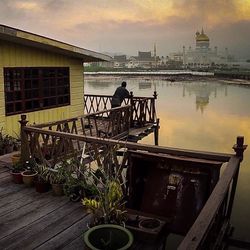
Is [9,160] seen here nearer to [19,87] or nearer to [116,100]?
[19,87]

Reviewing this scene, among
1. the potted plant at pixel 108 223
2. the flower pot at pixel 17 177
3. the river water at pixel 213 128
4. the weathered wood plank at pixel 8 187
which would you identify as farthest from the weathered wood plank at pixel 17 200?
the river water at pixel 213 128

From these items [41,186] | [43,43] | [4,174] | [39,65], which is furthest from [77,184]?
[39,65]

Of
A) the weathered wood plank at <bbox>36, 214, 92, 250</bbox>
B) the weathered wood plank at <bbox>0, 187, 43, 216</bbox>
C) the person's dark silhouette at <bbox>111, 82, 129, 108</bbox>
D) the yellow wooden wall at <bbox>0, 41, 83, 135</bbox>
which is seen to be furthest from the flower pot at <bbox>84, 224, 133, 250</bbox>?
the person's dark silhouette at <bbox>111, 82, 129, 108</bbox>

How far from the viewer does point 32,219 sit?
4969 millimetres

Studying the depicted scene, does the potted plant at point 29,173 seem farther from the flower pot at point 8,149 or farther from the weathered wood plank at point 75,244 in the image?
the flower pot at point 8,149

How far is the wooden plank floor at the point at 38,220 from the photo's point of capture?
171 inches

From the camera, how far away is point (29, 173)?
6355 millimetres

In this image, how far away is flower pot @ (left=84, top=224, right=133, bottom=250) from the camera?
3.83 meters

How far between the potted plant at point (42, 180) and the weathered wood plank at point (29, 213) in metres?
0.13

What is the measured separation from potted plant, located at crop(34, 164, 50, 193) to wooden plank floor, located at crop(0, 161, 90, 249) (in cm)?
11

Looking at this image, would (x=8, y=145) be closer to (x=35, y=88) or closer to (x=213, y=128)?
(x=35, y=88)

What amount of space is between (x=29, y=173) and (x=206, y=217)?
4.24 metres

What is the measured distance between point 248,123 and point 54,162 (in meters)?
23.1

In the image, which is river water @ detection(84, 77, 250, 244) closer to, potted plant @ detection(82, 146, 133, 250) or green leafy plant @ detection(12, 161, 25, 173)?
potted plant @ detection(82, 146, 133, 250)
